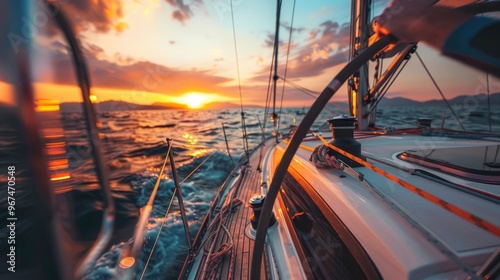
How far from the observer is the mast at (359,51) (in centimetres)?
374

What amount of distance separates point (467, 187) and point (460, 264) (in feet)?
2.64

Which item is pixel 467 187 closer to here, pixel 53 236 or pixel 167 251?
pixel 53 236

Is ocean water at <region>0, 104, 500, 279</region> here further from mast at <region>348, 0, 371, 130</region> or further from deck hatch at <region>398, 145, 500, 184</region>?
deck hatch at <region>398, 145, 500, 184</region>

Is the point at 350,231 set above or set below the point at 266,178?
above

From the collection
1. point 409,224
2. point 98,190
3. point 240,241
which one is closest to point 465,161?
point 409,224

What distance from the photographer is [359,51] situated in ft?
12.5

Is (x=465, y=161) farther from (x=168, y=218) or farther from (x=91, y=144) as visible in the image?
(x=168, y=218)

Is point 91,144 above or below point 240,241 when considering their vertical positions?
above

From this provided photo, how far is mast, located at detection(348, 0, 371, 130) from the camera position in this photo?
374cm

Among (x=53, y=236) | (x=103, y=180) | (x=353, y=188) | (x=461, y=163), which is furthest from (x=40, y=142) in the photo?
(x=461, y=163)

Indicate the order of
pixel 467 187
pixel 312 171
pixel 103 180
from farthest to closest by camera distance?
pixel 312 171 → pixel 467 187 → pixel 103 180

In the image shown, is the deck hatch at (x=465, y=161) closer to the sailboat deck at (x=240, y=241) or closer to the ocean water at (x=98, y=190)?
the ocean water at (x=98, y=190)

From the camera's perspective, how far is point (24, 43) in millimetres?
507

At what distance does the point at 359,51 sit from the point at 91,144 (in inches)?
164
